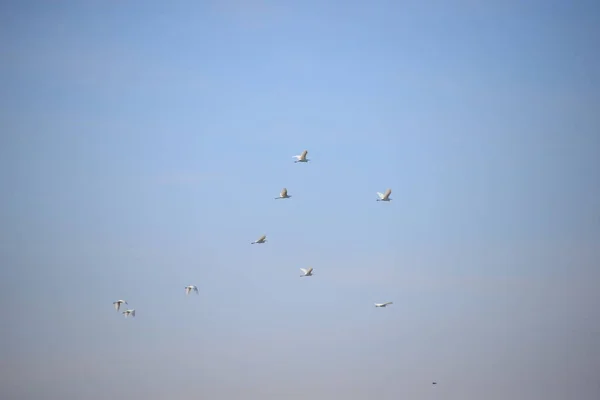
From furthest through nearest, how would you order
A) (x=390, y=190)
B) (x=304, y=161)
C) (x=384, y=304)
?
(x=384, y=304) < (x=390, y=190) < (x=304, y=161)

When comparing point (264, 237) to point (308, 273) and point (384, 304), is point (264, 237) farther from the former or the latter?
point (384, 304)

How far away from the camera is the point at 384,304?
104375mm

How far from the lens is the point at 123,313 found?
3888 inches

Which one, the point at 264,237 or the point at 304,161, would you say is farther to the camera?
the point at 264,237

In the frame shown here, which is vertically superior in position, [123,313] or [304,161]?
[304,161]

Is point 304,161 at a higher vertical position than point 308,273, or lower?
higher

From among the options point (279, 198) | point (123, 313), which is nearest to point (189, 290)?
point (123, 313)

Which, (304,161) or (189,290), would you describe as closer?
(304,161)

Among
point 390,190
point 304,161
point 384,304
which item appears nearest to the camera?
point 304,161

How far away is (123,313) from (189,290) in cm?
708

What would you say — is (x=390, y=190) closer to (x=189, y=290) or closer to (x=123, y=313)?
(x=189, y=290)

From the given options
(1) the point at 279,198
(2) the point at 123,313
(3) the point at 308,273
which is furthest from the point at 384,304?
(2) the point at 123,313

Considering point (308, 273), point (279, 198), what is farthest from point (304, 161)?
point (308, 273)

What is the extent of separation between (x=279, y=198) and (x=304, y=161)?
6.28 m
